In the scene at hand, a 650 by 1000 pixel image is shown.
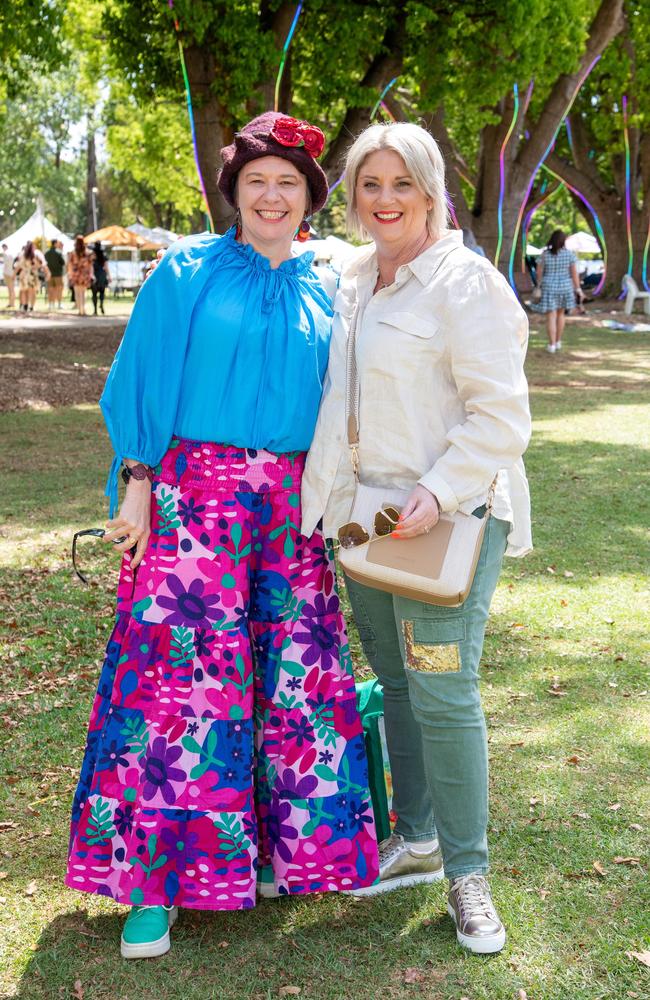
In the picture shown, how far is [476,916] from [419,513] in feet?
3.51

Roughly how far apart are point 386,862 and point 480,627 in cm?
85

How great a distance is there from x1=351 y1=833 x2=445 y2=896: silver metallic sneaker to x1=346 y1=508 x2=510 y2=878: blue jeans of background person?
11.1 inches

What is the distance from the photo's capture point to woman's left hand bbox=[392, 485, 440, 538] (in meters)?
2.59

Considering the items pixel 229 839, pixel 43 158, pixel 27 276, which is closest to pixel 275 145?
pixel 229 839

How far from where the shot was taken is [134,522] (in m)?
2.88

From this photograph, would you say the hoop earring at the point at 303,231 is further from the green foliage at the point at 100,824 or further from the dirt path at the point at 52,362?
the dirt path at the point at 52,362

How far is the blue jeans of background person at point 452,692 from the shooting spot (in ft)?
8.89

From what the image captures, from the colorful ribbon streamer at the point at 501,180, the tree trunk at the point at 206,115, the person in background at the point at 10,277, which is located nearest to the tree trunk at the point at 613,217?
the colorful ribbon streamer at the point at 501,180

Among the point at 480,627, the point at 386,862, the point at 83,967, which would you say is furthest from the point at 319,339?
the point at 83,967

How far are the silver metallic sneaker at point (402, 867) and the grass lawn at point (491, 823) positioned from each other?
5 cm

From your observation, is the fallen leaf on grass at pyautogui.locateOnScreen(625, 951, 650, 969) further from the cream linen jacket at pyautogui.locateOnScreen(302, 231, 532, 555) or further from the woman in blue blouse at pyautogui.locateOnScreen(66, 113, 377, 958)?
the cream linen jacket at pyautogui.locateOnScreen(302, 231, 532, 555)

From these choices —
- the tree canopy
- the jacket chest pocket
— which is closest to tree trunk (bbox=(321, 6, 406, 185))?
the tree canopy

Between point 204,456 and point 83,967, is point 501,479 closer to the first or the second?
point 204,456

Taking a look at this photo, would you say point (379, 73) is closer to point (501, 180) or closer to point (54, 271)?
point (501, 180)
